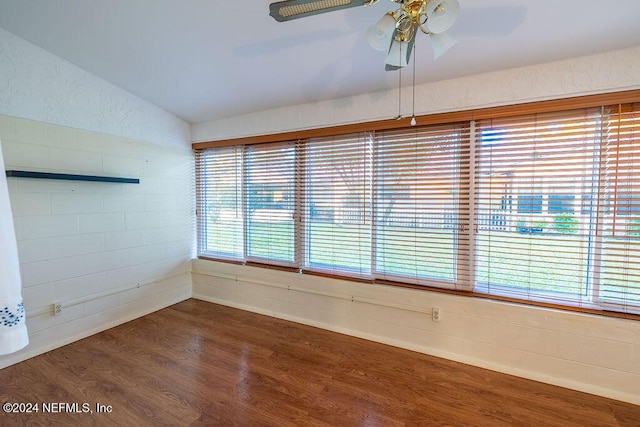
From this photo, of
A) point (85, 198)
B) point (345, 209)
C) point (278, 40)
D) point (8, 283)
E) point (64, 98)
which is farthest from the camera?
point (345, 209)

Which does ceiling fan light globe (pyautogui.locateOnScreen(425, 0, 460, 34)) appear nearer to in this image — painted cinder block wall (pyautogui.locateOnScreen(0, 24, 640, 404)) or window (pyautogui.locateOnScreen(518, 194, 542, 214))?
painted cinder block wall (pyautogui.locateOnScreen(0, 24, 640, 404))

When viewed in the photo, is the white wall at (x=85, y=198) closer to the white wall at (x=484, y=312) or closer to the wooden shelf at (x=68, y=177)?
the wooden shelf at (x=68, y=177)

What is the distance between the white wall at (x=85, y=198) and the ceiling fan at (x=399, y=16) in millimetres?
2400

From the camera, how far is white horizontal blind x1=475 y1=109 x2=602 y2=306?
1959 mm

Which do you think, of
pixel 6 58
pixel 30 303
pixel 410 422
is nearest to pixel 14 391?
pixel 30 303

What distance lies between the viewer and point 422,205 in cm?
243

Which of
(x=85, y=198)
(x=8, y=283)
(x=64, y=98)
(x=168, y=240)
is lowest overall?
(x=168, y=240)

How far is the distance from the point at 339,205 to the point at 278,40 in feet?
4.92

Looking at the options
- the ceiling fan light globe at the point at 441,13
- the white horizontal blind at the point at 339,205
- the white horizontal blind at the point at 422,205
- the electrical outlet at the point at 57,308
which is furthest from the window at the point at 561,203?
the electrical outlet at the point at 57,308

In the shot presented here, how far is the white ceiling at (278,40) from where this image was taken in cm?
164

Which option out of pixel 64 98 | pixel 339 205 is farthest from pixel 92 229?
pixel 339 205

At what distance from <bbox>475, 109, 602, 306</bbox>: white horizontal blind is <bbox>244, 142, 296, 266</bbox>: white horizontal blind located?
181cm

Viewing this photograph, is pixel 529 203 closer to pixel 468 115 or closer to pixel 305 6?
pixel 468 115

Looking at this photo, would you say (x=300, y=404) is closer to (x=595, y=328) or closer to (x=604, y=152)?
(x=595, y=328)
